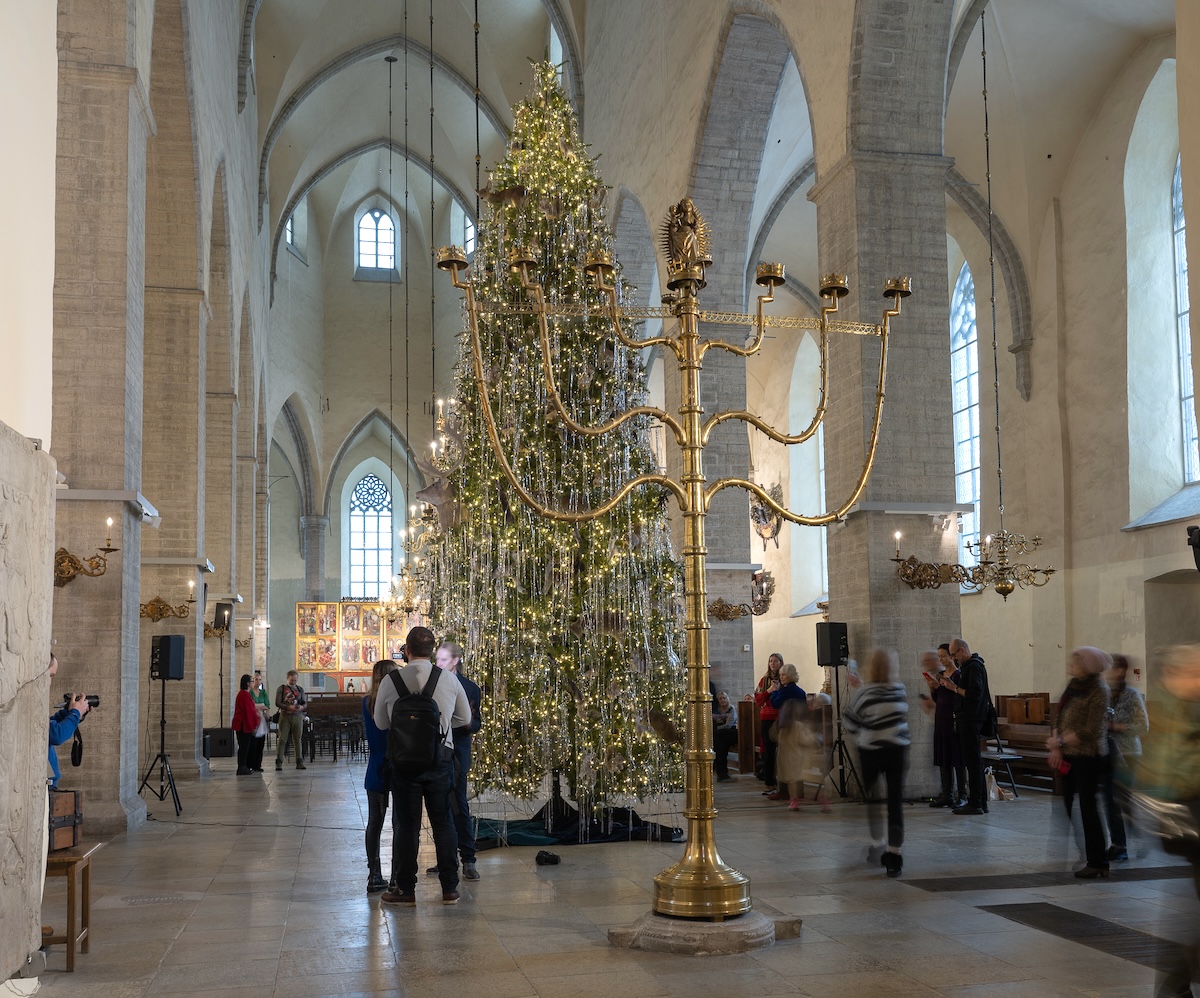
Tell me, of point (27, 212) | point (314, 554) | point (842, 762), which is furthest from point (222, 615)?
point (314, 554)

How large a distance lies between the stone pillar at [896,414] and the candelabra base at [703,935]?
18.6 ft

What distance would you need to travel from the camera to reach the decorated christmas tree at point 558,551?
886 centimetres

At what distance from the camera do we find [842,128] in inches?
462

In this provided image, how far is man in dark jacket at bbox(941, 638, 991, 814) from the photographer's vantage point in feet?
32.3

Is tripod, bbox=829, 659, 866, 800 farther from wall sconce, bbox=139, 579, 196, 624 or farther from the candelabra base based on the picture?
wall sconce, bbox=139, 579, 196, 624

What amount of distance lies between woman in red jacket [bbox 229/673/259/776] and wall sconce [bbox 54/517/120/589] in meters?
6.71

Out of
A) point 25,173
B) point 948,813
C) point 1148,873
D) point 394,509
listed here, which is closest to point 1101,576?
point 948,813

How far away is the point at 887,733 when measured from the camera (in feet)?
23.1

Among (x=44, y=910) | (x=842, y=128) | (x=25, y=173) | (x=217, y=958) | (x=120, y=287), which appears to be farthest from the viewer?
(x=842, y=128)

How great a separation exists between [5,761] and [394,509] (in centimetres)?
3296

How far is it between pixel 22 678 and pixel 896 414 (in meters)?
8.72

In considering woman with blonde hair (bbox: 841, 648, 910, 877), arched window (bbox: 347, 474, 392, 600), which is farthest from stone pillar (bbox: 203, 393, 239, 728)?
arched window (bbox: 347, 474, 392, 600)

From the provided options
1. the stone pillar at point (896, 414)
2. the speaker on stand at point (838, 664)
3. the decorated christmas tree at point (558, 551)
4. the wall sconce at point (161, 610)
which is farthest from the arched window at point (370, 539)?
the decorated christmas tree at point (558, 551)

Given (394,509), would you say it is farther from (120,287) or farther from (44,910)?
(44,910)
